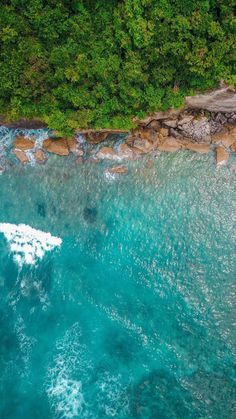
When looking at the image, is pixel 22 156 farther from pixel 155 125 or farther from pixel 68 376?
pixel 68 376

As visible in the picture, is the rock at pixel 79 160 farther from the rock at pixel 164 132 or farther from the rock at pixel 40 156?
the rock at pixel 164 132

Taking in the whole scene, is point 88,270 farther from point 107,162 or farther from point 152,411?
point 152,411

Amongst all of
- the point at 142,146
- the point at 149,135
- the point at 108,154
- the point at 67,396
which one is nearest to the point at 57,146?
the point at 108,154

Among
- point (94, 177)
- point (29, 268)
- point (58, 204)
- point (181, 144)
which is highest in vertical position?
point (181, 144)

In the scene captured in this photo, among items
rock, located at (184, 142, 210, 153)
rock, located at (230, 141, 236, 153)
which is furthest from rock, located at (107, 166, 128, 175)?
rock, located at (230, 141, 236, 153)

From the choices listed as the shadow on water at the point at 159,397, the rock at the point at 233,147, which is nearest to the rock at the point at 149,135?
the rock at the point at 233,147

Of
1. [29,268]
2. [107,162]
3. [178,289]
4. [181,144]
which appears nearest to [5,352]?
[29,268]

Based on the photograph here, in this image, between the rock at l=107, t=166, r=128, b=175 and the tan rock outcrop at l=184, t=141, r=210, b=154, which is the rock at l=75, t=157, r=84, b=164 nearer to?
the rock at l=107, t=166, r=128, b=175
